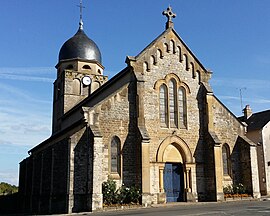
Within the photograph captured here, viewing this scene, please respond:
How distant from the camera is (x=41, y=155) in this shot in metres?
28.9

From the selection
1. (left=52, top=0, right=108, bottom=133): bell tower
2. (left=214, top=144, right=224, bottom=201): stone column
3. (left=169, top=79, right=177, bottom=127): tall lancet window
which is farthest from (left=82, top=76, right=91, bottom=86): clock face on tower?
(left=214, top=144, right=224, bottom=201): stone column

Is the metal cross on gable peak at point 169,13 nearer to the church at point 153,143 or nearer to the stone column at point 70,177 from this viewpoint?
the church at point 153,143

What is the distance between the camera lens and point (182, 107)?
90.8 feet

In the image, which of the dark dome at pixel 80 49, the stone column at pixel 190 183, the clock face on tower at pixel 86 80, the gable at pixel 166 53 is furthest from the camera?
the dark dome at pixel 80 49

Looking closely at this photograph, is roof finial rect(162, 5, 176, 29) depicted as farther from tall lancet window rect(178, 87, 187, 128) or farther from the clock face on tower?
the clock face on tower

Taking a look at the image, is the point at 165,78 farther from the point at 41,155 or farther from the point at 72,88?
the point at 72,88

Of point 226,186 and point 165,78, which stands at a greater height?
point 165,78

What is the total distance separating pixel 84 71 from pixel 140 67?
16500 millimetres

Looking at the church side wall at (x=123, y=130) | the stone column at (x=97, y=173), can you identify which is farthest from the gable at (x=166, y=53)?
the stone column at (x=97, y=173)

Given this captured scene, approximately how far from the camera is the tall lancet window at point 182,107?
27.4m

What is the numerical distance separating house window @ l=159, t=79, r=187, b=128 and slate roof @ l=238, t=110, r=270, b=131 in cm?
1435

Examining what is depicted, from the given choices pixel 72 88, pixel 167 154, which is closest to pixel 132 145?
pixel 167 154

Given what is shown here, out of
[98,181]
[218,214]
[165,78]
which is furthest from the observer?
[165,78]

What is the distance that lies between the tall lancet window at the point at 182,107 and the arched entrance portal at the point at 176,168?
1.47m
